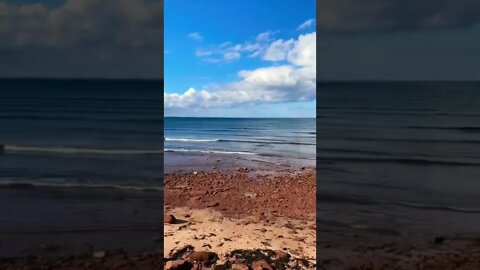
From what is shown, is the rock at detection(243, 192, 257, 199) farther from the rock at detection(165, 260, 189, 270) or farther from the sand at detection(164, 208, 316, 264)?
the rock at detection(165, 260, 189, 270)

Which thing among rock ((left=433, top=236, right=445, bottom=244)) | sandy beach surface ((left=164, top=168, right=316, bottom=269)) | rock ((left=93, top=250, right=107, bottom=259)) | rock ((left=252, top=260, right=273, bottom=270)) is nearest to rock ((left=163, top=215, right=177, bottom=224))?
sandy beach surface ((left=164, top=168, right=316, bottom=269))

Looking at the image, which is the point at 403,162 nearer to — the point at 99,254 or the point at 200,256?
the point at 200,256

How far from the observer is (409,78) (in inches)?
195

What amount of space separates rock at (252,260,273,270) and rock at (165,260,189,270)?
18.8 inches

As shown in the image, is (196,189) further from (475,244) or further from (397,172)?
(475,244)

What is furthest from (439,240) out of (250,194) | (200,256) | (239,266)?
(250,194)

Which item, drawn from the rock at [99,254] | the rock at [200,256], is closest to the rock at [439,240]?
the rock at [200,256]

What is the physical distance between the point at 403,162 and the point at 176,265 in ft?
13.2

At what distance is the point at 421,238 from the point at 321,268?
3.70ft

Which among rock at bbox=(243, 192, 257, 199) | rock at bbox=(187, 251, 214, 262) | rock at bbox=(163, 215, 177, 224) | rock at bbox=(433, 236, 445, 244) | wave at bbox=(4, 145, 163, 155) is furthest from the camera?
wave at bbox=(4, 145, 163, 155)

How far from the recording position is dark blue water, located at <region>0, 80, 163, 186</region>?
139 inches

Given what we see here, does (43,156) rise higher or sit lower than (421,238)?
higher

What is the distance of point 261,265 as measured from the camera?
247 centimetres

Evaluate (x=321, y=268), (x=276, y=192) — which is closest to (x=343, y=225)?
(x=321, y=268)
